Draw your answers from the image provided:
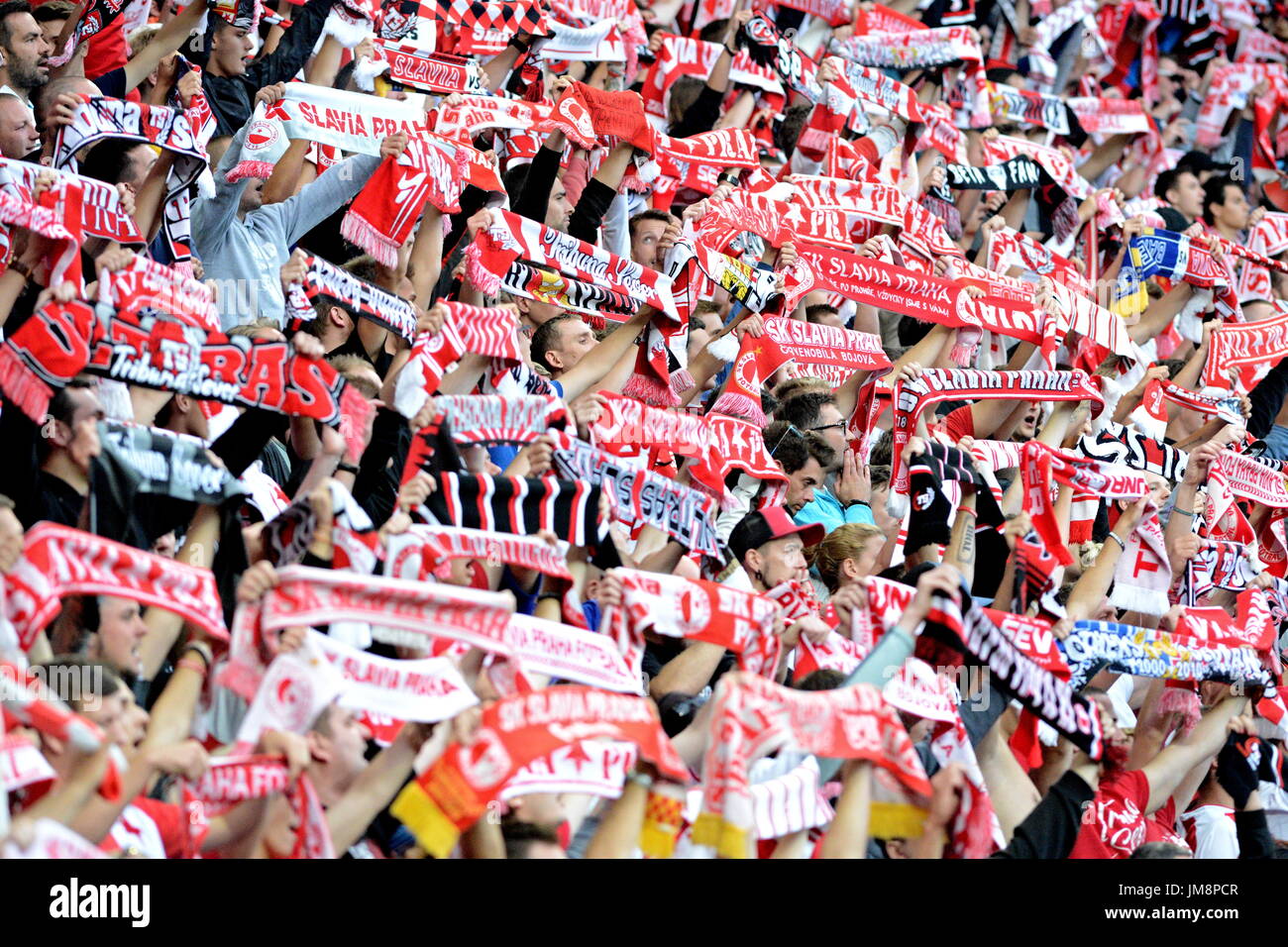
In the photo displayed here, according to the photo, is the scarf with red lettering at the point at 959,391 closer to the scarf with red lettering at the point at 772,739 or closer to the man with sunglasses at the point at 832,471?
the man with sunglasses at the point at 832,471

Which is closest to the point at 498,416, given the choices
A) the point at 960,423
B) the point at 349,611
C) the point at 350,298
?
the point at 350,298

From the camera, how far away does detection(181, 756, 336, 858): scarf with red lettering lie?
4207 mm

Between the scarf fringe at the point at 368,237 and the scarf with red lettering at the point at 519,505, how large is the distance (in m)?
1.43

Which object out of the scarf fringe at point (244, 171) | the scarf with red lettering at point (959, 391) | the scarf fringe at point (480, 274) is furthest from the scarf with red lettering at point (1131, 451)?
the scarf fringe at point (244, 171)

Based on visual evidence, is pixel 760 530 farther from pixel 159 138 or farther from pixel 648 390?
pixel 159 138

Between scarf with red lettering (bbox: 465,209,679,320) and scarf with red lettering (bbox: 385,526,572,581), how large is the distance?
5.60ft

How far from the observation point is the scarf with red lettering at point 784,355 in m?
7.27

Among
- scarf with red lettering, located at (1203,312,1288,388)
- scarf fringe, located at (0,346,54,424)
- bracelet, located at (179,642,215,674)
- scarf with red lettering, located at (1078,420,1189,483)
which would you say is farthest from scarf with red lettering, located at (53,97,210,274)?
scarf with red lettering, located at (1203,312,1288,388)

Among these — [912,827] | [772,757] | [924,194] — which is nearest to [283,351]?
[772,757]

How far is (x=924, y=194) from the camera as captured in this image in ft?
33.4

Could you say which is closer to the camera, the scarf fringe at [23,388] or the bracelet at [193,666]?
the bracelet at [193,666]

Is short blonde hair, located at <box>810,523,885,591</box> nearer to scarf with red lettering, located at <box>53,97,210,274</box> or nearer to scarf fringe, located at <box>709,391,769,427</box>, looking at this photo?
scarf fringe, located at <box>709,391,769,427</box>

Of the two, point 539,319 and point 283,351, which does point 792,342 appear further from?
point 283,351

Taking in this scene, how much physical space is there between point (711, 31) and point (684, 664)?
211 inches
